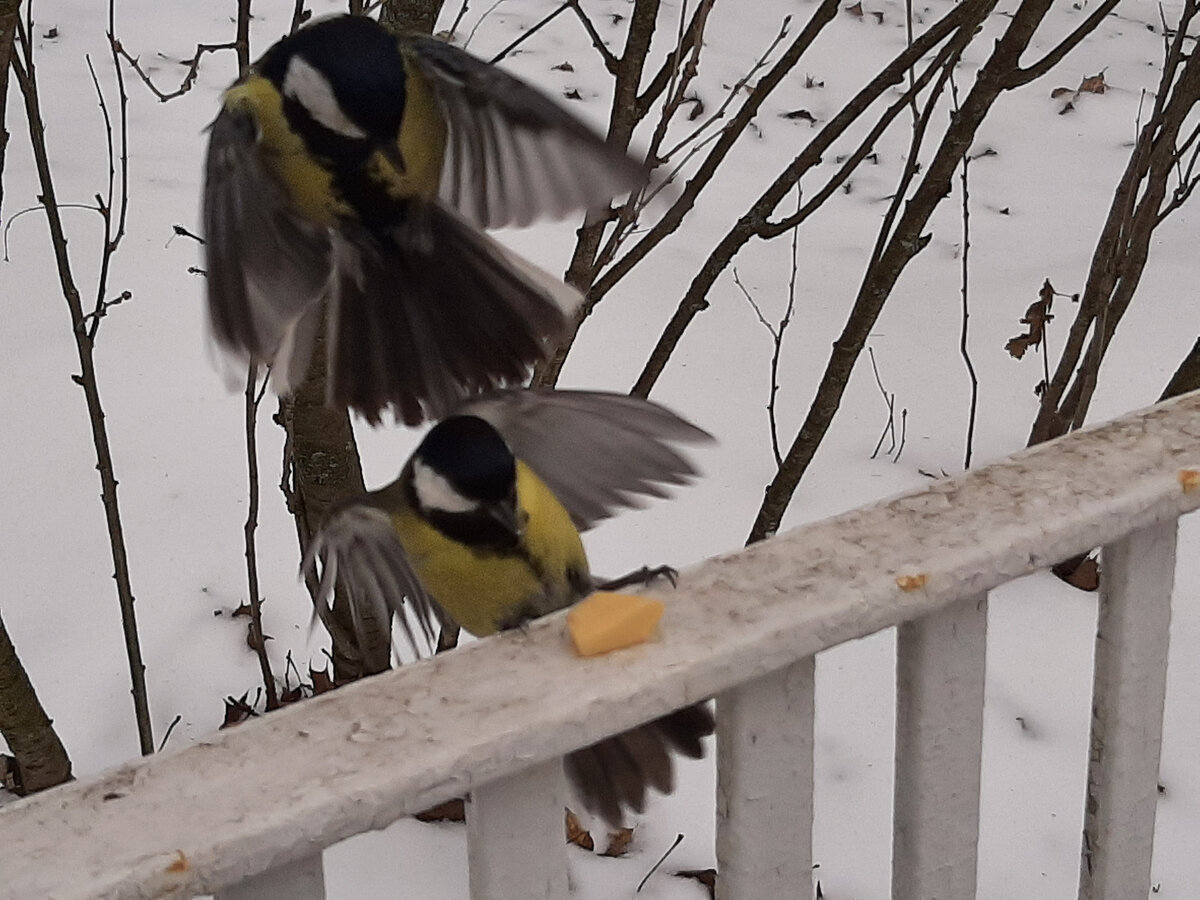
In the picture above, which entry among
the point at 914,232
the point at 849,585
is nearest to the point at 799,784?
the point at 849,585

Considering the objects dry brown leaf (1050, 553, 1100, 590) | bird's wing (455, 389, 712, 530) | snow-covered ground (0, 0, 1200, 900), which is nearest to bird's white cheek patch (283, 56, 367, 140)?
bird's wing (455, 389, 712, 530)

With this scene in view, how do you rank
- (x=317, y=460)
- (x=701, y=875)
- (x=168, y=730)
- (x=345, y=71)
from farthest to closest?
1. (x=168, y=730)
2. (x=701, y=875)
3. (x=317, y=460)
4. (x=345, y=71)

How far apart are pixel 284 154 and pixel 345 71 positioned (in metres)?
0.10

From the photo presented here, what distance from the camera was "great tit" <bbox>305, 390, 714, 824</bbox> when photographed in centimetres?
100

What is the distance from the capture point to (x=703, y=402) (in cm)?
290

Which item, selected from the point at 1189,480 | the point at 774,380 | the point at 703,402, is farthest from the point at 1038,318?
the point at 1189,480

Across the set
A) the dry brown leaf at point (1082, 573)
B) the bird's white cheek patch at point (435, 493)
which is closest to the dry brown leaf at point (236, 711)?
the bird's white cheek patch at point (435, 493)

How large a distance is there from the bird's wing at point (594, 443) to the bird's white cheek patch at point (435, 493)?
0.18ft

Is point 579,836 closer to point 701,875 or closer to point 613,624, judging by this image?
point 701,875

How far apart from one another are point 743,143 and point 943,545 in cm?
309

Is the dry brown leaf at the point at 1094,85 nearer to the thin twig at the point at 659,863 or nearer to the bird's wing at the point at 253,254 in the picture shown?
the thin twig at the point at 659,863

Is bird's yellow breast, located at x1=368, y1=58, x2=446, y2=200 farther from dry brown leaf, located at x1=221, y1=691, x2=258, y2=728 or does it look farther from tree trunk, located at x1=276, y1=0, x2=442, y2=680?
dry brown leaf, located at x1=221, y1=691, x2=258, y2=728

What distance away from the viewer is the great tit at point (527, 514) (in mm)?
997

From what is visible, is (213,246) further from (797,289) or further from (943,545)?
(797,289)
